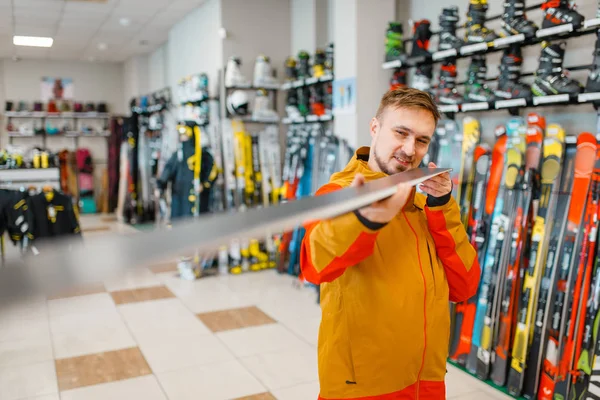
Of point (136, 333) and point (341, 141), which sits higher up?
point (341, 141)

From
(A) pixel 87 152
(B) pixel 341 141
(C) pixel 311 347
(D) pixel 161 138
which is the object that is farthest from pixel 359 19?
(A) pixel 87 152

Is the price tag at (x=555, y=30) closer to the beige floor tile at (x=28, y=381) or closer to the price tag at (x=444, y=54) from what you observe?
the price tag at (x=444, y=54)

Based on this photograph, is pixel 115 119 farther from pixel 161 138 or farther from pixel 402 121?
pixel 402 121

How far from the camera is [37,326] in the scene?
162 inches

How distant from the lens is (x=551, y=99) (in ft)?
10.0

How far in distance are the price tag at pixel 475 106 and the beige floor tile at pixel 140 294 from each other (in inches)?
122

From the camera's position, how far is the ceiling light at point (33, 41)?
9109mm

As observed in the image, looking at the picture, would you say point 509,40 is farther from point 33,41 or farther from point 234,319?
point 33,41

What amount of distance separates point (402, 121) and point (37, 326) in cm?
387

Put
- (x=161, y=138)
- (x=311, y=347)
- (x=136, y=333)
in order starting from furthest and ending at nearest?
1. (x=161, y=138)
2. (x=136, y=333)
3. (x=311, y=347)

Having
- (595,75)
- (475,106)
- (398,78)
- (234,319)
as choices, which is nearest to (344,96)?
(398,78)

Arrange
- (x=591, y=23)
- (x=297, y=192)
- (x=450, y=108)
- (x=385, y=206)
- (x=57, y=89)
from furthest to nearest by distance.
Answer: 1. (x=57, y=89)
2. (x=297, y=192)
3. (x=450, y=108)
4. (x=591, y=23)
5. (x=385, y=206)

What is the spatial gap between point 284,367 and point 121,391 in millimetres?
977

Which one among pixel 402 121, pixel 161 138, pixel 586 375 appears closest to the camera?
pixel 402 121
